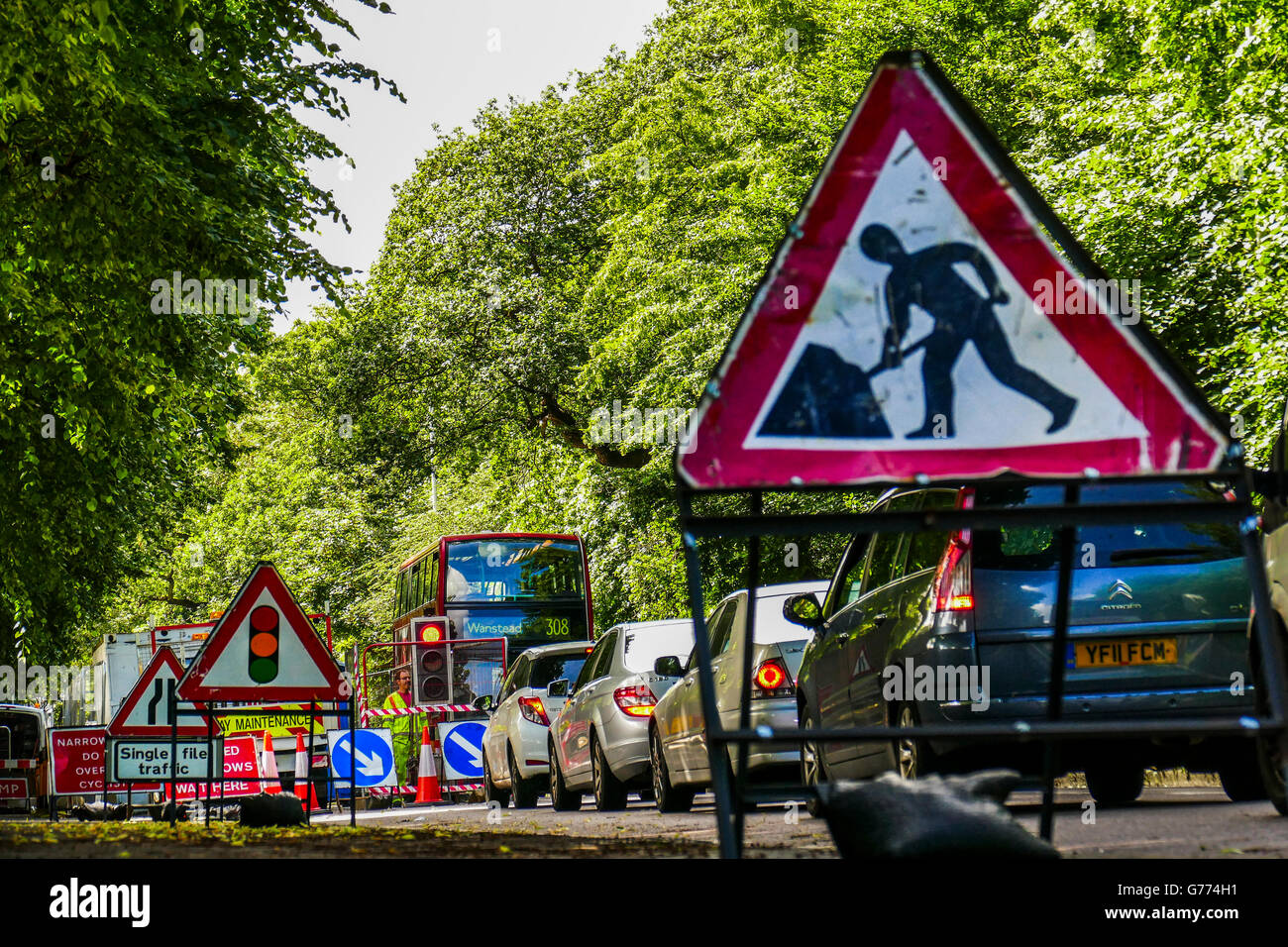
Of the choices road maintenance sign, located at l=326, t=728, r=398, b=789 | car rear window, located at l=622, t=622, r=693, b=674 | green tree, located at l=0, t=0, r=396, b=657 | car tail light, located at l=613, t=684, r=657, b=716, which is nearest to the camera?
green tree, located at l=0, t=0, r=396, b=657

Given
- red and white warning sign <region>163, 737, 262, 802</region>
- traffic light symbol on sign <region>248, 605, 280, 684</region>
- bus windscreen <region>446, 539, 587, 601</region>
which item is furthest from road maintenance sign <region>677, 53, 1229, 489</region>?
bus windscreen <region>446, 539, 587, 601</region>

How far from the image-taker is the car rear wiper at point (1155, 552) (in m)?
9.53

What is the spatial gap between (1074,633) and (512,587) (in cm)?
2324

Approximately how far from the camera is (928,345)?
358 cm

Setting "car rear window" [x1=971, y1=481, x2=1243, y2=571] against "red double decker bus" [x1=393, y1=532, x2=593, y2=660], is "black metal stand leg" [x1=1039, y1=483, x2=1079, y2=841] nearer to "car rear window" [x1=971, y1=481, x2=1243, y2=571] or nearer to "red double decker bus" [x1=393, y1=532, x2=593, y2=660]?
"car rear window" [x1=971, y1=481, x2=1243, y2=571]

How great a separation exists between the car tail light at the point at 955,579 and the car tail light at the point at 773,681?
3.40 metres

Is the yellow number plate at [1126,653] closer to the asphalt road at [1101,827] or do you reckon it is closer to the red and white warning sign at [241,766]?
the asphalt road at [1101,827]

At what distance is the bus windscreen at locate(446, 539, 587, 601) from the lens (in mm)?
31453

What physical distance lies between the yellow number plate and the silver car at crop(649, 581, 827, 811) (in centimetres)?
309

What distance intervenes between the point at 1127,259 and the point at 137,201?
1327cm

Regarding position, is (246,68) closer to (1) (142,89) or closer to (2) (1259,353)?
(1) (142,89)

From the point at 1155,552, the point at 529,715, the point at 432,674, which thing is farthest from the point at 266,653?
the point at 432,674

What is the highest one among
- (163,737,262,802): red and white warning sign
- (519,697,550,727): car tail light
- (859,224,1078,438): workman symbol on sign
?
(859,224,1078,438): workman symbol on sign

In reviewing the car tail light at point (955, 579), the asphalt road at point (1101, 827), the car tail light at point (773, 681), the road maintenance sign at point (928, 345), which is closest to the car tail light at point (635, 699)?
the asphalt road at point (1101, 827)
